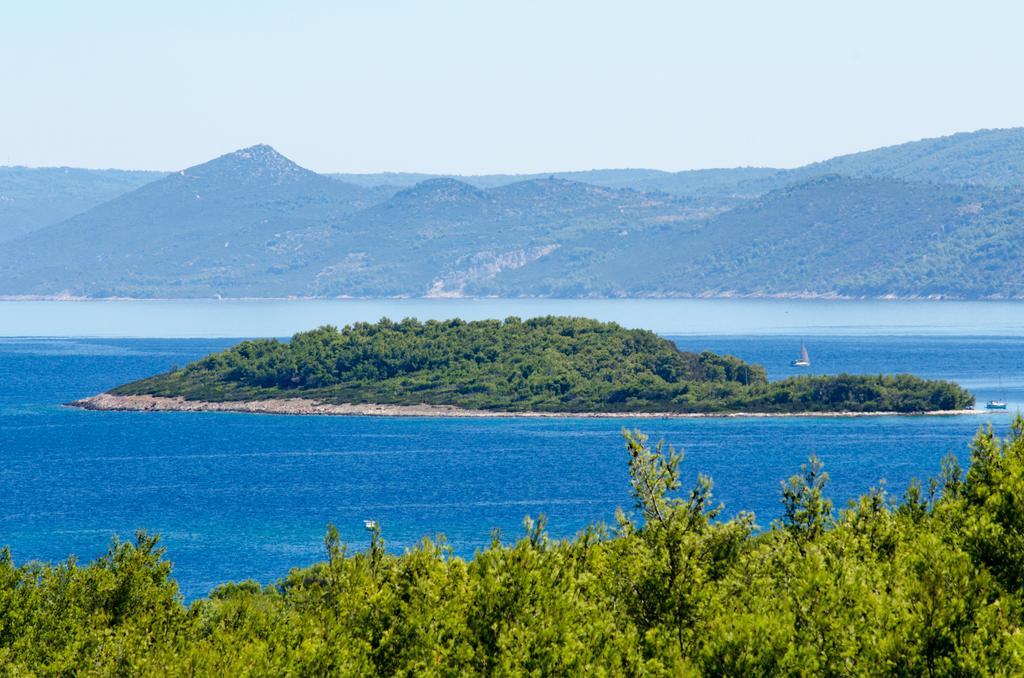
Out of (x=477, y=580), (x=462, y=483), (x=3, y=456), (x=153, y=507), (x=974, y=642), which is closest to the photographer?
(x=974, y=642)

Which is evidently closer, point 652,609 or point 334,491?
point 652,609

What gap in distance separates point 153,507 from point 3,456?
45692mm

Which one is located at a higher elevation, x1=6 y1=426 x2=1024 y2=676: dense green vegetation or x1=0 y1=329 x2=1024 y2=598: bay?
x1=6 y1=426 x2=1024 y2=676: dense green vegetation

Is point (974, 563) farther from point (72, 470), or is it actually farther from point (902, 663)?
point (72, 470)

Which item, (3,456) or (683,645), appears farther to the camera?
(3,456)

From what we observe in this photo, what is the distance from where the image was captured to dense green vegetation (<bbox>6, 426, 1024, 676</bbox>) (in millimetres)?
45406

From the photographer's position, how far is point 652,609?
52156 millimetres

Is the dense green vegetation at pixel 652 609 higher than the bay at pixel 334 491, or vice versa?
the dense green vegetation at pixel 652 609

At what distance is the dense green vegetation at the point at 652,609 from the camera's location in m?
45.4

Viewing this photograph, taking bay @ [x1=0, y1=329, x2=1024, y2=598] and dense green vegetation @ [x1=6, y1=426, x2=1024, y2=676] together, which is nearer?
dense green vegetation @ [x1=6, y1=426, x2=1024, y2=676]

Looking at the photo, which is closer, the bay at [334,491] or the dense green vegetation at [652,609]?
the dense green vegetation at [652,609]

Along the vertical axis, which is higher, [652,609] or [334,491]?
[652,609]

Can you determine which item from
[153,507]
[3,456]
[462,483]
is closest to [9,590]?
[153,507]

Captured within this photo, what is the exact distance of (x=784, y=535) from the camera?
60.3m
